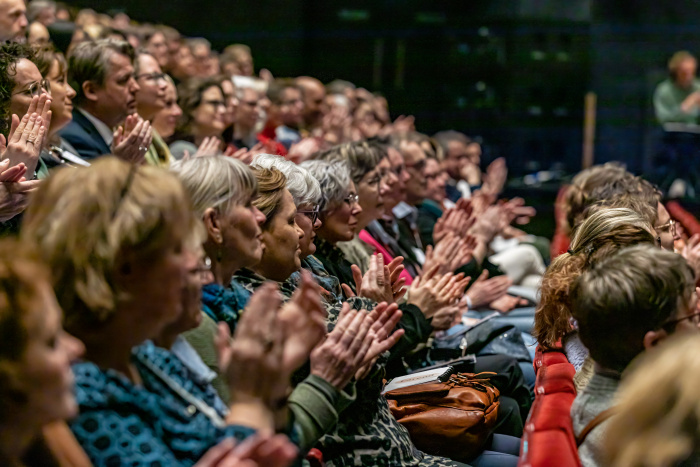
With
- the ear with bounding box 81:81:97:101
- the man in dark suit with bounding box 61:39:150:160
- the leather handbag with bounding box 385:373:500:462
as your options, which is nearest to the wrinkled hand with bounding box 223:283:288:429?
the leather handbag with bounding box 385:373:500:462

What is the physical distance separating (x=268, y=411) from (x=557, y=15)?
8185 mm

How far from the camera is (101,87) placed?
379cm

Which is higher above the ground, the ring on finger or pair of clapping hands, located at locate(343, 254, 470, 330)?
the ring on finger

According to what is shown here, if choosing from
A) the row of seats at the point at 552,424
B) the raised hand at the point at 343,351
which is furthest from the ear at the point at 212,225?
the row of seats at the point at 552,424

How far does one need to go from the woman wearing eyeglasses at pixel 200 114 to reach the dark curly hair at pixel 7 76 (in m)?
1.64

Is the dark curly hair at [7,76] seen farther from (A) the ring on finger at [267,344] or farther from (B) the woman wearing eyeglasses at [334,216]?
(A) the ring on finger at [267,344]

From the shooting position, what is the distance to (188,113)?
4.64 m

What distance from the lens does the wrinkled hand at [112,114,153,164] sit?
3.25m

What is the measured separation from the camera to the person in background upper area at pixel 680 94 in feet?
27.4

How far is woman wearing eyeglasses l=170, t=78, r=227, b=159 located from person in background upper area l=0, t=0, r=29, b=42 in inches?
39.2

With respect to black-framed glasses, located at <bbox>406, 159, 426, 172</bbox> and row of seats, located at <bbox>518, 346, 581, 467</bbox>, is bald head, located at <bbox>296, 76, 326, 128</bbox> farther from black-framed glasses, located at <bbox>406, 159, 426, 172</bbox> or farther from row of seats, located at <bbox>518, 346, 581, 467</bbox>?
row of seats, located at <bbox>518, 346, 581, 467</bbox>

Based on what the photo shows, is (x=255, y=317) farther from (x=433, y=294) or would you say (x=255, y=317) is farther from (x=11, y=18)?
(x=11, y=18)

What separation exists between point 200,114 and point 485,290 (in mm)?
1837

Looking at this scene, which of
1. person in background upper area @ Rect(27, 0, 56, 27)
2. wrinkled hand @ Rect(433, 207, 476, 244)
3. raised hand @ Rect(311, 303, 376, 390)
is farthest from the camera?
person in background upper area @ Rect(27, 0, 56, 27)
